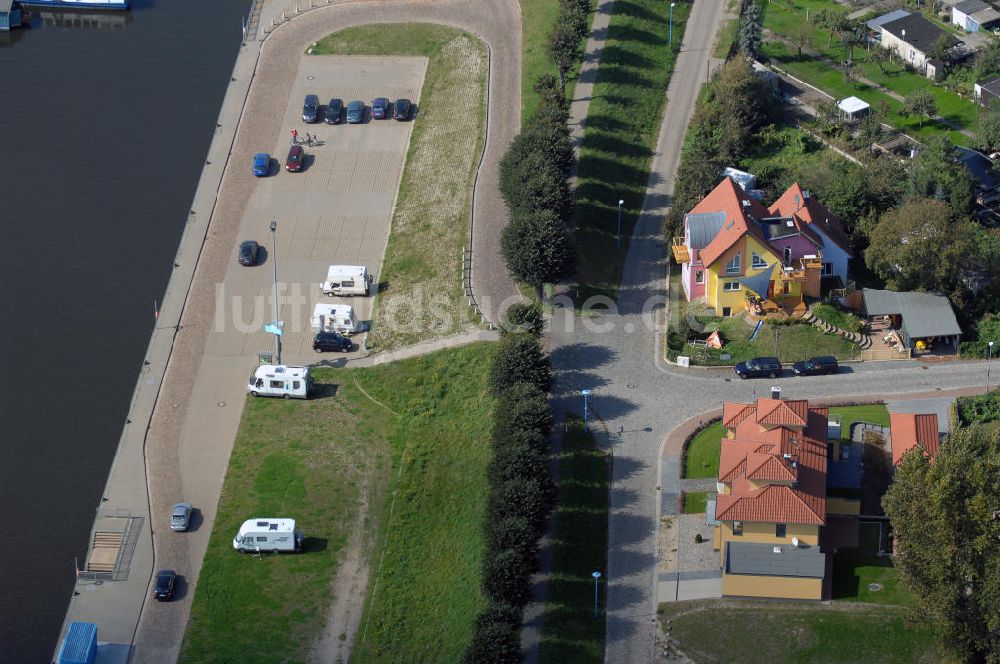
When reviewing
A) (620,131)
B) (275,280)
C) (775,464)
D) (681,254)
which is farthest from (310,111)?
(775,464)

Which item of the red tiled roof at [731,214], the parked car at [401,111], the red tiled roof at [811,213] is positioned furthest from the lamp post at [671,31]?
the red tiled roof at [731,214]

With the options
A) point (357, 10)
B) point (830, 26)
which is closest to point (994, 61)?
point (830, 26)

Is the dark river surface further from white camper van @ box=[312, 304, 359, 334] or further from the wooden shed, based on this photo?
white camper van @ box=[312, 304, 359, 334]

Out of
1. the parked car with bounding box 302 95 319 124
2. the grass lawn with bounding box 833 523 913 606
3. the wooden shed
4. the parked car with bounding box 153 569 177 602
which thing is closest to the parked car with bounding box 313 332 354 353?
the parked car with bounding box 153 569 177 602

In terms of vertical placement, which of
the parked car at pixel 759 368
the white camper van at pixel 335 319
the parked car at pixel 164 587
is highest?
the white camper van at pixel 335 319

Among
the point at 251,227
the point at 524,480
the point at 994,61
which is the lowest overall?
the point at 524,480

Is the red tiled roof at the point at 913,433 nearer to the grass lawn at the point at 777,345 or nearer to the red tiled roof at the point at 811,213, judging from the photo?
the grass lawn at the point at 777,345

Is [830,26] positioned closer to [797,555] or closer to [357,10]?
[357,10]
